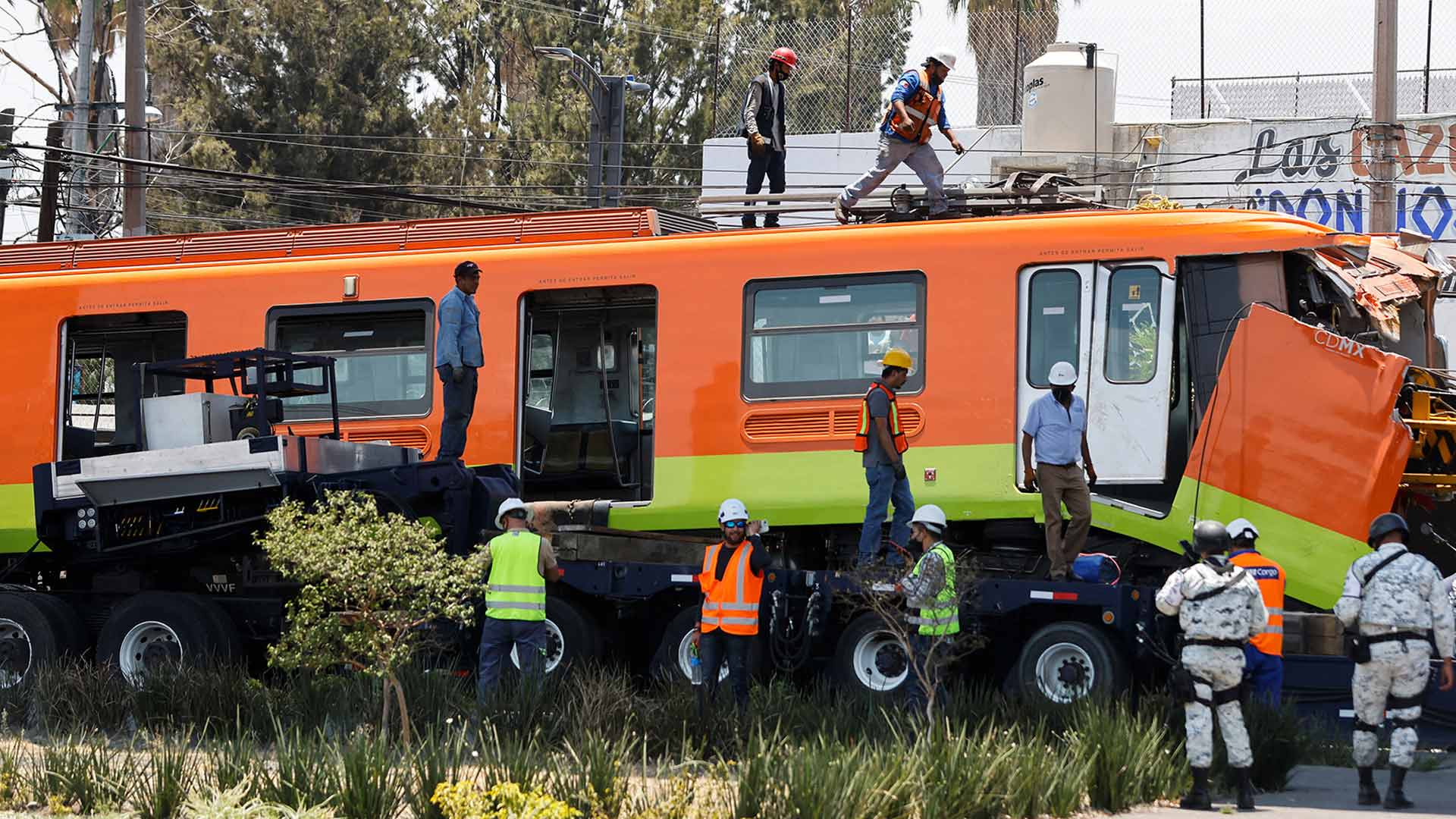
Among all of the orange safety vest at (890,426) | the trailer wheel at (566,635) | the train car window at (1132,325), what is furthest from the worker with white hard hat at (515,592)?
the train car window at (1132,325)

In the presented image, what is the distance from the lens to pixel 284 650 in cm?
1185

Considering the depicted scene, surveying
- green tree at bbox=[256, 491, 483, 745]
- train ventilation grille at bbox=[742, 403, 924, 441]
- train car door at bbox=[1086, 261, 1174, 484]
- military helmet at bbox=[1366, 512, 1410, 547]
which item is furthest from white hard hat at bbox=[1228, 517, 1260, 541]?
green tree at bbox=[256, 491, 483, 745]

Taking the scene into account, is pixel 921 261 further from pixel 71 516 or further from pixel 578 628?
pixel 71 516

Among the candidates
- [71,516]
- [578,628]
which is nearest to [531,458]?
[578,628]

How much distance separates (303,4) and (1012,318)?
33.5 metres

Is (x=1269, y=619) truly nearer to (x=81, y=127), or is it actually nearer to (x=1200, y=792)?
(x=1200, y=792)

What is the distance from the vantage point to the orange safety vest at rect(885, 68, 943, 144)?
49.2 feet

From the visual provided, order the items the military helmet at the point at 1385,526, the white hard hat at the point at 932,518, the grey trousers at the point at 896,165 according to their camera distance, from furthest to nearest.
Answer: the grey trousers at the point at 896,165, the white hard hat at the point at 932,518, the military helmet at the point at 1385,526

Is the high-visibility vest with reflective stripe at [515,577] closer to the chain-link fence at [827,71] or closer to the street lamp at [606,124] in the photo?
the street lamp at [606,124]

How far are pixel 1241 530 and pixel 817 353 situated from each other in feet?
11.5

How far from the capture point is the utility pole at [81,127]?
2667cm

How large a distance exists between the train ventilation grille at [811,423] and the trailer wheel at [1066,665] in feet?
6.34

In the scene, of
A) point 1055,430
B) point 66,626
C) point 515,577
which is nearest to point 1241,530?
point 1055,430

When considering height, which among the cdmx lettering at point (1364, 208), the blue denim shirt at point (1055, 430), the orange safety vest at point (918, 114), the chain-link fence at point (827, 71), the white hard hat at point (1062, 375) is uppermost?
the chain-link fence at point (827, 71)
